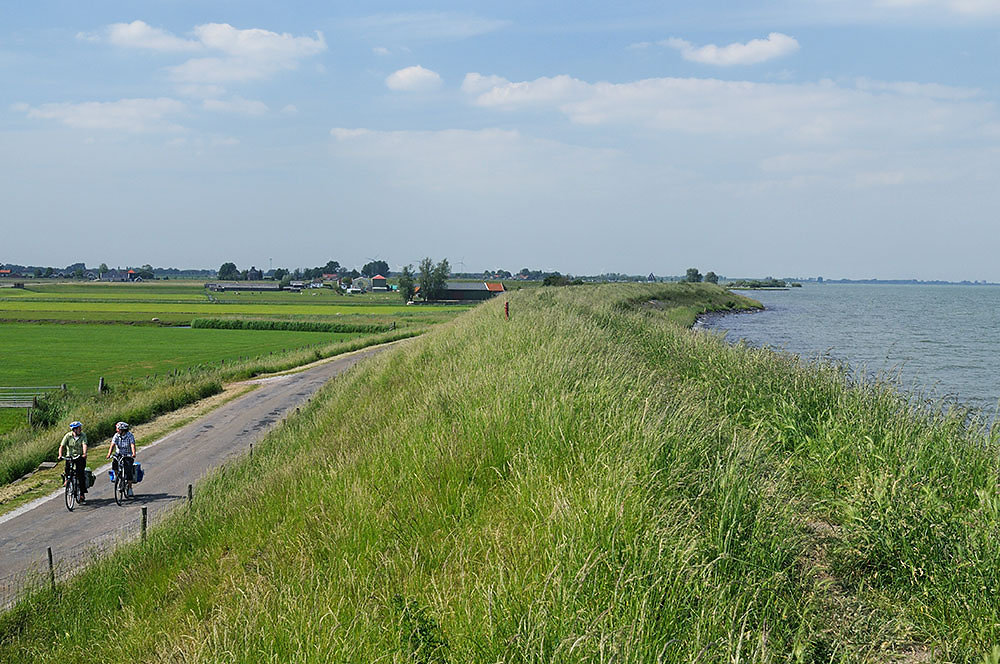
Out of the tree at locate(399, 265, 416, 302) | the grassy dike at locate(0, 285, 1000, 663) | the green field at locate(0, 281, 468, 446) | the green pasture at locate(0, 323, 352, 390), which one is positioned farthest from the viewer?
the tree at locate(399, 265, 416, 302)

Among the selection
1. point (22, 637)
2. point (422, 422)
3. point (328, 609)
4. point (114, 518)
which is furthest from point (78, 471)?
point (328, 609)

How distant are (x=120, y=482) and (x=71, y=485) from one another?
1.28 metres

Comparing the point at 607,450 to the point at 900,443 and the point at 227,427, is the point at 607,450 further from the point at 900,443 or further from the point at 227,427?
the point at 227,427

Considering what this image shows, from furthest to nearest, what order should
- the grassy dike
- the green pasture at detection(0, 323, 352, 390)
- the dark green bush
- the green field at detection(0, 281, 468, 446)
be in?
the dark green bush, the green field at detection(0, 281, 468, 446), the green pasture at detection(0, 323, 352, 390), the grassy dike

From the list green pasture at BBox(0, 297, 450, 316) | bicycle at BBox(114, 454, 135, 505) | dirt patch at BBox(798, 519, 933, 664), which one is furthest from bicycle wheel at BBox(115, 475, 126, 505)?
green pasture at BBox(0, 297, 450, 316)

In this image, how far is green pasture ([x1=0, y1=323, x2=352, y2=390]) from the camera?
159ft

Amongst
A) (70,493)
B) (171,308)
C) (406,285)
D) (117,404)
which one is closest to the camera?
(70,493)

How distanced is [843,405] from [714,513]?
5917mm

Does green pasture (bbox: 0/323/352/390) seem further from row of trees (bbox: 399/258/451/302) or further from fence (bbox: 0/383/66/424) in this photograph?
row of trees (bbox: 399/258/451/302)

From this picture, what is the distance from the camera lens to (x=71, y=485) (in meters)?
20.2

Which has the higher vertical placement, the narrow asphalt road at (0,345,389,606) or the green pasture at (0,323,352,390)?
the green pasture at (0,323,352,390)

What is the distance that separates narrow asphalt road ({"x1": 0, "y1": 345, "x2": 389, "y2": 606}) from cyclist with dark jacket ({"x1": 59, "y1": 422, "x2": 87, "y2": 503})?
0.96m

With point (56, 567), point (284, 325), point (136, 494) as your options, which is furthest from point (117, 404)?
point (284, 325)

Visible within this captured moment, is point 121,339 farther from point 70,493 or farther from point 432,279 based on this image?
point 432,279
